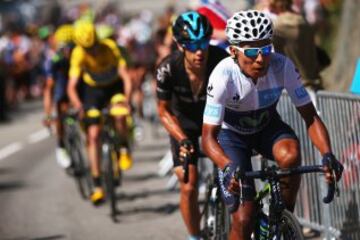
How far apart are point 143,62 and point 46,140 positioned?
311 centimetres

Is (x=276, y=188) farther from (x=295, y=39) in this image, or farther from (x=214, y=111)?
(x=295, y=39)

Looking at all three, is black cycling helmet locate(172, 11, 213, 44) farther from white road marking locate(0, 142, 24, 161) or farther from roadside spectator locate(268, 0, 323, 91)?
white road marking locate(0, 142, 24, 161)

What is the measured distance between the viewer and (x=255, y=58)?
6.34m

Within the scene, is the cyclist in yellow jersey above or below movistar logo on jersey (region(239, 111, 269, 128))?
below

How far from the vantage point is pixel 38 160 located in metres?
16.8

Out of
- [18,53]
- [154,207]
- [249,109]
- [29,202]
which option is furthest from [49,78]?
[18,53]

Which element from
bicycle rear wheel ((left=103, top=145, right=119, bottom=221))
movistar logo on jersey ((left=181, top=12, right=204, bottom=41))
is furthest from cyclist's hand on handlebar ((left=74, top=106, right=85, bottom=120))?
movistar logo on jersey ((left=181, top=12, right=204, bottom=41))

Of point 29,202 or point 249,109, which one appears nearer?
point 249,109

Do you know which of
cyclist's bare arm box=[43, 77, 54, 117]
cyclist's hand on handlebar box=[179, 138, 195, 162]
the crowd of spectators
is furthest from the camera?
the crowd of spectators

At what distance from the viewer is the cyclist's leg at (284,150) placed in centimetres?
643

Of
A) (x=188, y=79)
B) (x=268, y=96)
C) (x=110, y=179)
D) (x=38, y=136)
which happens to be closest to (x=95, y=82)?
(x=110, y=179)

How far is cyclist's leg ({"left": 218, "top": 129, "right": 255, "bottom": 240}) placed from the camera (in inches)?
243

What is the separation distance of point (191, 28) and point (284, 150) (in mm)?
1673

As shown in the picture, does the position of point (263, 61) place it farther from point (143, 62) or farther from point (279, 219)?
point (143, 62)
